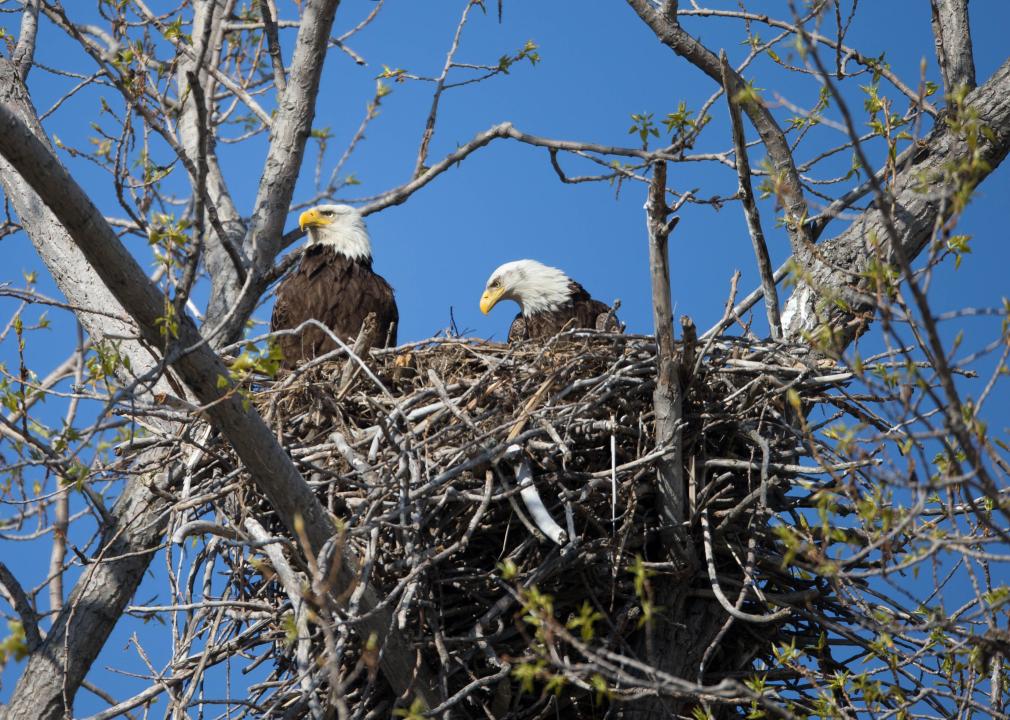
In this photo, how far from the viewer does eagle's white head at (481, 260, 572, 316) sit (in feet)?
21.5

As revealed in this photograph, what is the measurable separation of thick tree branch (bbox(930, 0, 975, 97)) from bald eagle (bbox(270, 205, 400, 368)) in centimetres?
283

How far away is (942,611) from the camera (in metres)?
3.51

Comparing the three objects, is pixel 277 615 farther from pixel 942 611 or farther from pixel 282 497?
pixel 942 611

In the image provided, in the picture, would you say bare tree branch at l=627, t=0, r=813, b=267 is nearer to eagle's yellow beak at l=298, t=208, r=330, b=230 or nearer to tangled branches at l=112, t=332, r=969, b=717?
tangled branches at l=112, t=332, r=969, b=717

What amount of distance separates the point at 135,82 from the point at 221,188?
2432mm

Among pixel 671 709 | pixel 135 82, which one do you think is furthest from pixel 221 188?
pixel 671 709

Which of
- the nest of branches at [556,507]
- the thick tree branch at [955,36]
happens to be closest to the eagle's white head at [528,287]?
the nest of branches at [556,507]

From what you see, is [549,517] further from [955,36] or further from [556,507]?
[955,36]

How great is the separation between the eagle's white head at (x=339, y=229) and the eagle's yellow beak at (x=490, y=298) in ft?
2.60

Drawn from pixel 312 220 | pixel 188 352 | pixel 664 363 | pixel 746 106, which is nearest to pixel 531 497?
pixel 664 363

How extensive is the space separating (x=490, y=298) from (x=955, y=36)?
2.91m

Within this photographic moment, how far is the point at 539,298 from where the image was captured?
660cm

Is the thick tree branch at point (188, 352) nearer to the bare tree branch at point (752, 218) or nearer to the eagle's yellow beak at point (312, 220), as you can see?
the bare tree branch at point (752, 218)

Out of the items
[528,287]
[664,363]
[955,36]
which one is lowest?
Answer: [664,363]
